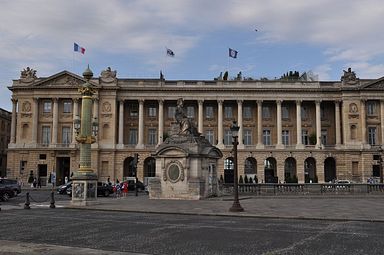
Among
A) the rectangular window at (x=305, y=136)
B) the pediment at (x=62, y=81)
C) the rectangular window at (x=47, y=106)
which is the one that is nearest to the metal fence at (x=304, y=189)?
the rectangular window at (x=305, y=136)

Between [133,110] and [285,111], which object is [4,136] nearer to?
[133,110]

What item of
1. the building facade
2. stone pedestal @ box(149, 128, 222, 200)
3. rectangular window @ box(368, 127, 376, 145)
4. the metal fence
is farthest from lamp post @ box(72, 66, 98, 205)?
the building facade

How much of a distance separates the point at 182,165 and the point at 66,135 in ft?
190

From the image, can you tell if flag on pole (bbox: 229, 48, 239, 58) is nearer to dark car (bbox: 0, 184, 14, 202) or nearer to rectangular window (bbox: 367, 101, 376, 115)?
rectangular window (bbox: 367, 101, 376, 115)

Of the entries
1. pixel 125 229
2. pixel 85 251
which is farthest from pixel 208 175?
pixel 85 251

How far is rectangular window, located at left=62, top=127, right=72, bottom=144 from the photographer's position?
8619 cm

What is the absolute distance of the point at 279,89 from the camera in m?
86.5

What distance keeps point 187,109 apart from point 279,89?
1797cm

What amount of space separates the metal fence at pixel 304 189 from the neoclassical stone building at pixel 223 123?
3839cm

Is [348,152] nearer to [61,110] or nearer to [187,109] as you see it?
[187,109]

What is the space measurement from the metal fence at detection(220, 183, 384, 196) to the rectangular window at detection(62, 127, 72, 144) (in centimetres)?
5139

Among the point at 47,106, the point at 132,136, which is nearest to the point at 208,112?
the point at 132,136

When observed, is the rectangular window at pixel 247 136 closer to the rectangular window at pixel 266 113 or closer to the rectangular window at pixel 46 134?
the rectangular window at pixel 266 113

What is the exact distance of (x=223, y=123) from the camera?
295 ft
